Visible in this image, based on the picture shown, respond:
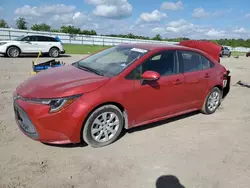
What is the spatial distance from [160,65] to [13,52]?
12.6 metres

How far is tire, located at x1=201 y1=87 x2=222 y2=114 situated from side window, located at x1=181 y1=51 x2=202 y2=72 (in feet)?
2.51

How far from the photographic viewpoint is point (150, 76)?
3.65 metres

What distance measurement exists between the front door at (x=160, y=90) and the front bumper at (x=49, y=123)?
1.09m

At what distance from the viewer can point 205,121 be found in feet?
16.2

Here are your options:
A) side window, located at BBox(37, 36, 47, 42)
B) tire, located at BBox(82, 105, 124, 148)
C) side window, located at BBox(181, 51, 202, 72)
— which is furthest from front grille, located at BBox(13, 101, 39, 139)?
side window, located at BBox(37, 36, 47, 42)

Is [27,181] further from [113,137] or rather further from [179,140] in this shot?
[179,140]

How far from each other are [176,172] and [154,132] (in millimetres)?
1205

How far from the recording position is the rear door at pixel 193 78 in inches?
177

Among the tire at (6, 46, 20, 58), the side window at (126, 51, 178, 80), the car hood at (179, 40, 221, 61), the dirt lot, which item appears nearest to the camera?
the dirt lot

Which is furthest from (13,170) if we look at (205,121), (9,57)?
(9,57)

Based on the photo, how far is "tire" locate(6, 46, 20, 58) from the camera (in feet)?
45.6

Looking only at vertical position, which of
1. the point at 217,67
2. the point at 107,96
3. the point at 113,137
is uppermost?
the point at 217,67

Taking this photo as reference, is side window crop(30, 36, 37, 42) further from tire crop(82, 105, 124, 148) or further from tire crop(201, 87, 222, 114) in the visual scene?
tire crop(82, 105, 124, 148)

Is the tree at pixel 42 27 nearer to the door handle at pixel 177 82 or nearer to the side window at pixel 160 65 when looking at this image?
the side window at pixel 160 65
